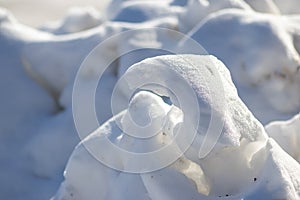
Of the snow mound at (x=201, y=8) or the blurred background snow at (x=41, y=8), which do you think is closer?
the snow mound at (x=201, y=8)

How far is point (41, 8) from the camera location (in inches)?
158

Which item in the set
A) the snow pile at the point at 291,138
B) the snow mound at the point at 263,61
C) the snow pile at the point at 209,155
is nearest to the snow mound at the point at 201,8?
the snow mound at the point at 263,61

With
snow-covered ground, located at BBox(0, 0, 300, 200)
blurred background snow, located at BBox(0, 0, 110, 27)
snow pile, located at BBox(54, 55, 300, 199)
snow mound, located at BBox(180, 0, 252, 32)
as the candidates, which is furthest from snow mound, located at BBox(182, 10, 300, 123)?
blurred background snow, located at BBox(0, 0, 110, 27)

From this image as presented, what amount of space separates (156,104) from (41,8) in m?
3.02

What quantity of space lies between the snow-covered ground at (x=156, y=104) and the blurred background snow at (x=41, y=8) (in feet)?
4.36

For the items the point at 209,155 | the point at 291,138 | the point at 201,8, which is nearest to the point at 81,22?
the point at 201,8

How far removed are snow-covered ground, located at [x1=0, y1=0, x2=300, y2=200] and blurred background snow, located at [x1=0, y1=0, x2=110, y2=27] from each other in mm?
1330

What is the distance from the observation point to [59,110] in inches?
73.5

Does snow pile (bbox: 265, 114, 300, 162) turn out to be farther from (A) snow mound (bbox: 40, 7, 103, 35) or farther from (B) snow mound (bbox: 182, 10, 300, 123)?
(A) snow mound (bbox: 40, 7, 103, 35)

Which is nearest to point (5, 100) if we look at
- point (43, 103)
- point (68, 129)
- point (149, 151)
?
point (43, 103)

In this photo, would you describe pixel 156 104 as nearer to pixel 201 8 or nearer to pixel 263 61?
pixel 263 61

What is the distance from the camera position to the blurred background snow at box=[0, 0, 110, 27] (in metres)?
3.79

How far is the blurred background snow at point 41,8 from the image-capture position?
3.79m

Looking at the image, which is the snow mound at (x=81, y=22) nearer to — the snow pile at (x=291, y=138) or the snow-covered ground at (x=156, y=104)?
the snow-covered ground at (x=156, y=104)
